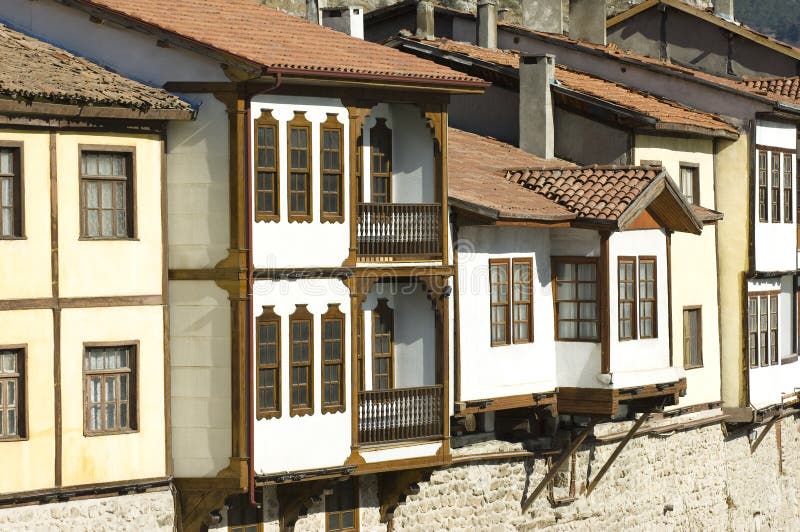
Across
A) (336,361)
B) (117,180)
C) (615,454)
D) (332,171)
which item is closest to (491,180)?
(332,171)

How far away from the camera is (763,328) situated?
1641 inches

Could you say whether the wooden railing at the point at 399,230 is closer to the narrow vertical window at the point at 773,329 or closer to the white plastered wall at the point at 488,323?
the white plastered wall at the point at 488,323

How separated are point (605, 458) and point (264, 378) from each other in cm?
1169

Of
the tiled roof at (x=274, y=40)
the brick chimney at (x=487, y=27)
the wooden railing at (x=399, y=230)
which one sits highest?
the brick chimney at (x=487, y=27)

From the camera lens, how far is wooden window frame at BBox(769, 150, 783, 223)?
41344mm

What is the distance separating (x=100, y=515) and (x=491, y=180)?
10356 millimetres

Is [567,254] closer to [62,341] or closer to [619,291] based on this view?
[619,291]

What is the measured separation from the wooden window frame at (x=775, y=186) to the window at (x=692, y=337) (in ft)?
11.7

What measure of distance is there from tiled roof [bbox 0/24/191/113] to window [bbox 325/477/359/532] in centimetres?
703

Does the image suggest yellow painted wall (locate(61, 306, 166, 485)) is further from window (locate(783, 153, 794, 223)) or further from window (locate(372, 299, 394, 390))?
window (locate(783, 153, 794, 223))

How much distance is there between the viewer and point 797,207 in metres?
43.5

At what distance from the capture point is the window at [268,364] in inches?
1071

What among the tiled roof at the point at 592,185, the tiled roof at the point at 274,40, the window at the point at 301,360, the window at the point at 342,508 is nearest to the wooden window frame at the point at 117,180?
the tiled roof at the point at 274,40

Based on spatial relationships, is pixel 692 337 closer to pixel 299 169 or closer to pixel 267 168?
pixel 299 169
